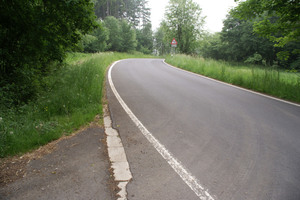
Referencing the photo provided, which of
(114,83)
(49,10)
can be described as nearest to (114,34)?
(114,83)

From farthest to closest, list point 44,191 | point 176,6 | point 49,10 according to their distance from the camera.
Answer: point 176,6, point 49,10, point 44,191

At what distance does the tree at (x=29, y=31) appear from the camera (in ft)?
17.3

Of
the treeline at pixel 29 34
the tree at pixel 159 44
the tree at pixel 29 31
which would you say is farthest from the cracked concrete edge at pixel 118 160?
the tree at pixel 159 44

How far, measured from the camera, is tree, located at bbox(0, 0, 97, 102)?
17.3 ft

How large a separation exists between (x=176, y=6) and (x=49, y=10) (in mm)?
36309

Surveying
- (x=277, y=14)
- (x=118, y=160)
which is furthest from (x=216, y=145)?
(x=277, y=14)

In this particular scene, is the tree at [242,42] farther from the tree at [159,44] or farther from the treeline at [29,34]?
the tree at [159,44]

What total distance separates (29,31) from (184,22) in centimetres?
3666

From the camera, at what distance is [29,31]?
17.9 feet

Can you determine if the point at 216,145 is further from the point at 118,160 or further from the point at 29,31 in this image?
the point at 29,31

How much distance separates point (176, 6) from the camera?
37.4 metres

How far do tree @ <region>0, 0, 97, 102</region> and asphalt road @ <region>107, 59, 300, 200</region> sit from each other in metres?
2.57

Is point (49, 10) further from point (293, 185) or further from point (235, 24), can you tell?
point (235, 24)

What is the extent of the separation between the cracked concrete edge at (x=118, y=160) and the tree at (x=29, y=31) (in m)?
3.30
